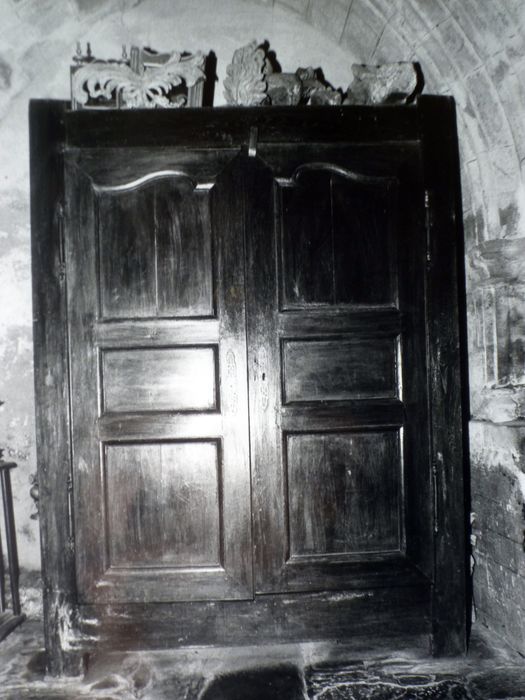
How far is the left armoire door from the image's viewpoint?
2352mm

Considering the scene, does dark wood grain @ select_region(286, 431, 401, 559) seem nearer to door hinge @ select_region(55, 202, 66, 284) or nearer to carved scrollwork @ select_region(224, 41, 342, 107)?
door hinge @ select_region(55, 202, 66, 284)

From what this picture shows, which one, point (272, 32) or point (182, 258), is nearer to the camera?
point (182, 258)

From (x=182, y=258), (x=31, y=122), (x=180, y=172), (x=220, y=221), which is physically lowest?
(x=182, y=258)

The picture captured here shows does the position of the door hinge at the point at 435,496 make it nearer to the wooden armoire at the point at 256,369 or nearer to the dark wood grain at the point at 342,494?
the wooden armoire at the point at 256,369

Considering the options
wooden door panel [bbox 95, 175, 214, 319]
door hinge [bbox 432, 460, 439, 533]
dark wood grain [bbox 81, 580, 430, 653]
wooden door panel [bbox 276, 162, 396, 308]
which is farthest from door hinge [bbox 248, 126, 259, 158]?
dark wood grain [bbox 81, 580, 430, 653]

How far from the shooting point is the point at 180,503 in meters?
2.39

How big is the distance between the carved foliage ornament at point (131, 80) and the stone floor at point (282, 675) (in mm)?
2454

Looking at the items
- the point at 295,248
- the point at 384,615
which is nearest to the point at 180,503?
the point at 384,615

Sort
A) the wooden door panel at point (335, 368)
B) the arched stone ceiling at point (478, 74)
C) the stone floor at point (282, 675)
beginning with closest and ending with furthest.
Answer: the stone floor at point (282, 675) < the arched stone ceiling at point (478, 74) < the wooden door panel at point (335, 368)

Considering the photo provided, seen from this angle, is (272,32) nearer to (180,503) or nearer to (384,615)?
(180,503)

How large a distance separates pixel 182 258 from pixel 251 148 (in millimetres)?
564

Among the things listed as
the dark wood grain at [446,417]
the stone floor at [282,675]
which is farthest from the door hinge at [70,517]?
the dark wood grain at [446,417]

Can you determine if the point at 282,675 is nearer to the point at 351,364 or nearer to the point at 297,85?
the point at 351,364

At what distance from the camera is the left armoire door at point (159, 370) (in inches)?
92.6
